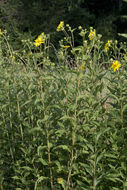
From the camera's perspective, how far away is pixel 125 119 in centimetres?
227

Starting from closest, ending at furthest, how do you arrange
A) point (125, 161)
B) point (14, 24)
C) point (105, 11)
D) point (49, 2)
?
point (125, 161), point (14, 24), point (49, 2), point (105, 11)

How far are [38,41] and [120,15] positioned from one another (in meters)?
19.6

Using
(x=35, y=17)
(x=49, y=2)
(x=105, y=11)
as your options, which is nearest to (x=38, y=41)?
(x=35, y=17)

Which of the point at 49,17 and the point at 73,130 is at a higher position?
the point at 73,130

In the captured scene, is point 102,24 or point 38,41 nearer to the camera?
point 38,41

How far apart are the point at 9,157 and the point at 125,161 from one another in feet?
3.87

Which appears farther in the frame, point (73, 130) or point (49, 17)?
point (49, 17)

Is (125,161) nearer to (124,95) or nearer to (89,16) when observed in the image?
(124,95)

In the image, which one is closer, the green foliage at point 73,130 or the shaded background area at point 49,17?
the green foliage at point 73,130

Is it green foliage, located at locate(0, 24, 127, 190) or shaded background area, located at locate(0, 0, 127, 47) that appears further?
shaded background area, located at locate(0, 0, 127, 47)

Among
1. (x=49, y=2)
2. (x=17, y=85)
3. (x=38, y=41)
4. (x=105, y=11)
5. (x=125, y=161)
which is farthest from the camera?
(x=105, y=11)

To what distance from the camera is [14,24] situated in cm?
1761

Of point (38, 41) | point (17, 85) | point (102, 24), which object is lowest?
point (102, 24)

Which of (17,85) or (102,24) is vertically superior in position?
(17,85)
